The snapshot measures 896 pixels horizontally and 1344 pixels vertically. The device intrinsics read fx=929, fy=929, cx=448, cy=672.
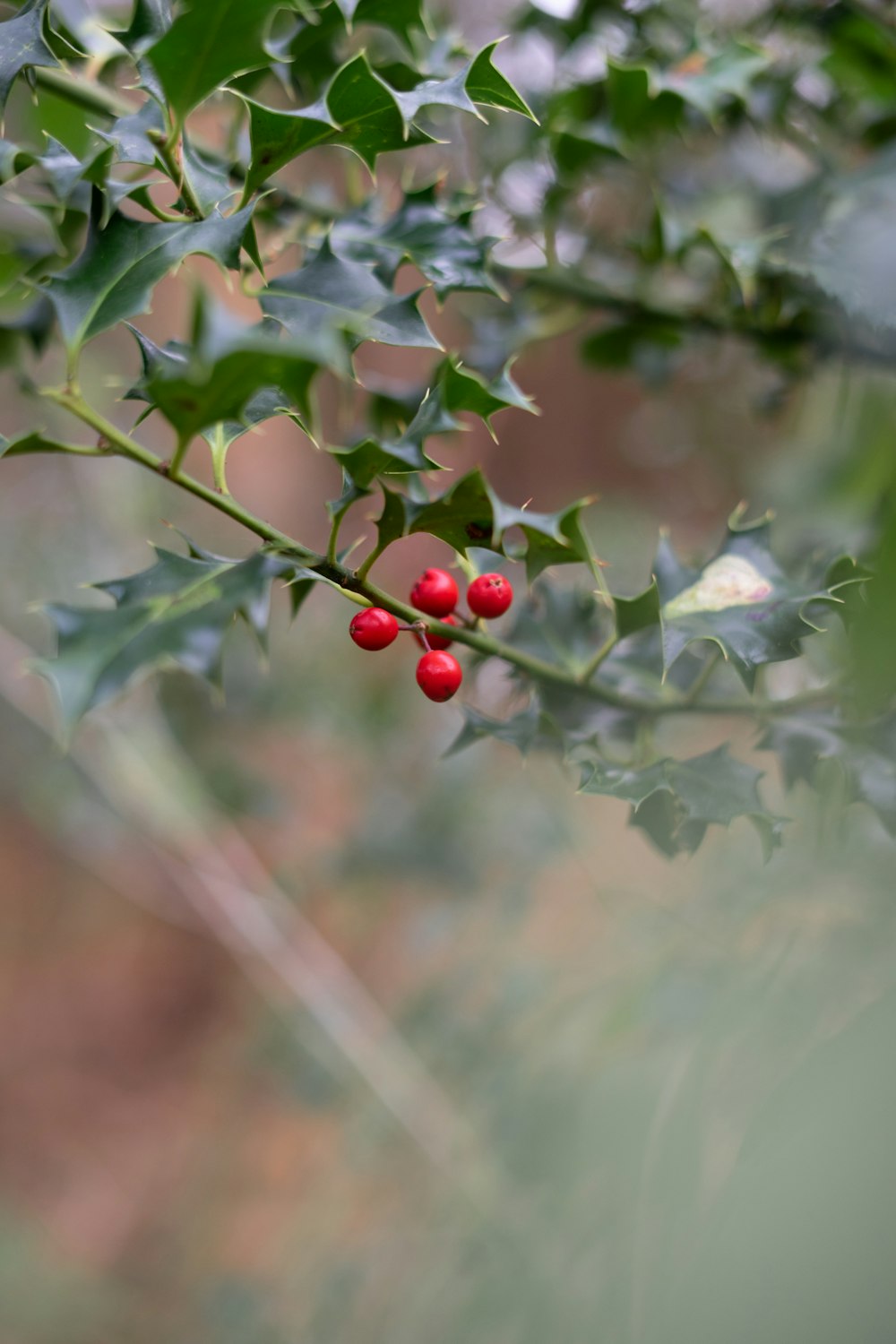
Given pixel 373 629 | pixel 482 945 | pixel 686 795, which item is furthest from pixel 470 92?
pixel 482 945

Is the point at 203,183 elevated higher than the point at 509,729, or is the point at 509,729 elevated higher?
the point at 203,183

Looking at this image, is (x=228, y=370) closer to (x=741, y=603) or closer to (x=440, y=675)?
(x=440, y=675)

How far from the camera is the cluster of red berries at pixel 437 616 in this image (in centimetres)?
48

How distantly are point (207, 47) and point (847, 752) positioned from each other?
0.48 m

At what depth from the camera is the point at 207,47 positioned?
1.41 feet

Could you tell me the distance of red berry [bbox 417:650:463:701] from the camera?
1.58ft

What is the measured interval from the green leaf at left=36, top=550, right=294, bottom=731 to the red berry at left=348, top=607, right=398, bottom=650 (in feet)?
0.19

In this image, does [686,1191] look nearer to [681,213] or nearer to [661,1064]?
[661,1064]

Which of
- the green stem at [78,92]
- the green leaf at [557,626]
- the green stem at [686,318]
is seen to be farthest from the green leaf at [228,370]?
the green stem at [686,318]

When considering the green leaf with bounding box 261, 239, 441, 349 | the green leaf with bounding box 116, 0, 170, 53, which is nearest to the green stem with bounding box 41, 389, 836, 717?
the green leaf with bounding box 261, 239, 441, 349

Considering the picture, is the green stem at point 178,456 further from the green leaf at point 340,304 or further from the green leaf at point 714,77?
the green leaf at point 714,77

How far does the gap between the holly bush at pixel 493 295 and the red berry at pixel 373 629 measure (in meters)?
0.01

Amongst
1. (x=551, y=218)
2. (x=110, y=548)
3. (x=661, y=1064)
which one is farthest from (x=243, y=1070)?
(x=551, y=218)

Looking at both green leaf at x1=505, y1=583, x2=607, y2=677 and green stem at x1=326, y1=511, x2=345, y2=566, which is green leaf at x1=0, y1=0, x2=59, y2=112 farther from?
green leaf at x1=505, y1=583, x2=607, y2=677
